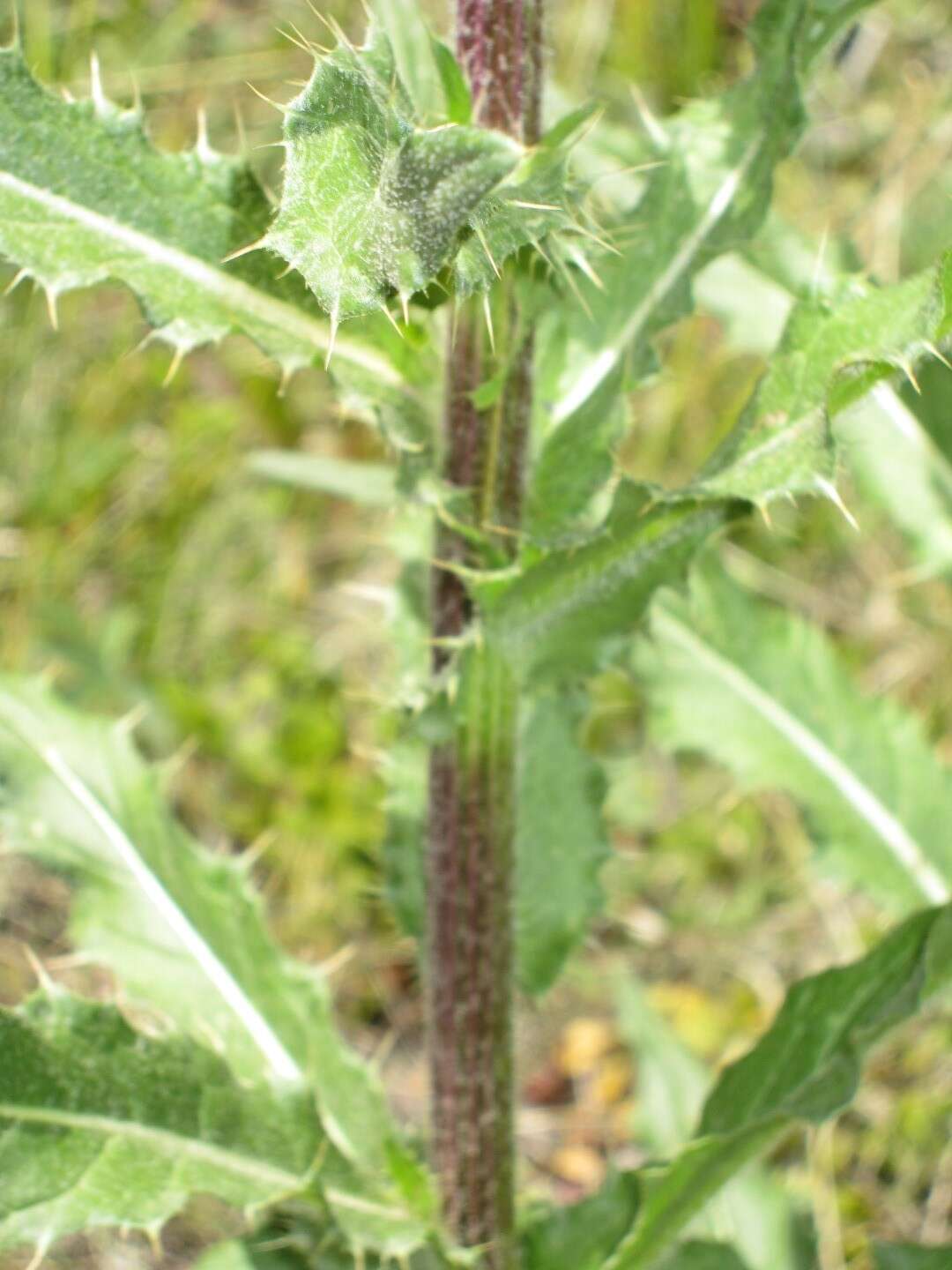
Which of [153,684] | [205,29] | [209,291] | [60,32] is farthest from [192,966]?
[205,29]

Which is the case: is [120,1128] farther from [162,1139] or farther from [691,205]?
[691,205]

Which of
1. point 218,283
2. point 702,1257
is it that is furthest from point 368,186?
point 702,1257

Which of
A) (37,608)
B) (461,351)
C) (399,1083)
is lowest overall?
(399,1083)

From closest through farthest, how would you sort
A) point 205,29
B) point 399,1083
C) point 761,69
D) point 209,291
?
1. point 209,291
2. point 761,69
3. point 399,1083
4. point 205,29

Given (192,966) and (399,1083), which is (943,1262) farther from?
(399,1083)

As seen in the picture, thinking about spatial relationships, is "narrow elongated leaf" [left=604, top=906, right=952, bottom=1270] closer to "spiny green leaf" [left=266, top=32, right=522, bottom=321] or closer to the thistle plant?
the thistle plant

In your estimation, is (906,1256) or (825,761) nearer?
(906,1256)

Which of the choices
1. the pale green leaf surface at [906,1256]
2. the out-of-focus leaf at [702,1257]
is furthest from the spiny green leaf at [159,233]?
the pale green leaf surface at [906,1256]
